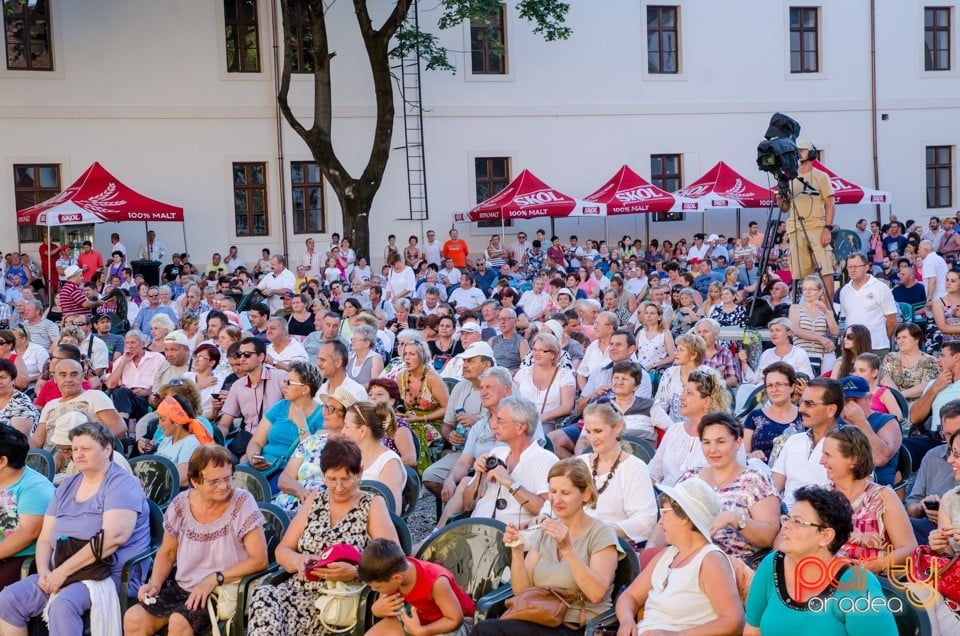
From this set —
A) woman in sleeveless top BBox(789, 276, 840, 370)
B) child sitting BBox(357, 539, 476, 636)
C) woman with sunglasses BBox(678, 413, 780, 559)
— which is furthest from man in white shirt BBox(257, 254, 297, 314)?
child sitting BBox(357, 539, 476, 636)

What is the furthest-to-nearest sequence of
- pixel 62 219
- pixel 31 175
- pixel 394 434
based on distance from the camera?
pixel 31 175 < pixel 62 219 < pixel 394 434

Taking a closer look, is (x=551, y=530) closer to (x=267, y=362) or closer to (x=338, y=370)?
(x=338, y=370)

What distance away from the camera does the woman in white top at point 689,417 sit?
20.5 ft

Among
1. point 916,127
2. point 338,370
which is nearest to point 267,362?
point 338,370

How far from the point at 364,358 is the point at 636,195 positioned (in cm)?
1686

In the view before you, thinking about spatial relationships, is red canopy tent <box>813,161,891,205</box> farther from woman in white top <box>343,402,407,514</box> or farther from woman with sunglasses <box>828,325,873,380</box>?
woman in white top <box>343,402,407,514</box>

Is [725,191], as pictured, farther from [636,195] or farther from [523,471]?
[523,471]

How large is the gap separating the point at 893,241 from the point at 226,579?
69.0 ft

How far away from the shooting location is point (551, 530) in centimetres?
473

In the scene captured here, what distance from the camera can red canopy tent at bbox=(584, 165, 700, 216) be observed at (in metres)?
25.2

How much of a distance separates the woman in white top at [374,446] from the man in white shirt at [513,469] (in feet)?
1.31

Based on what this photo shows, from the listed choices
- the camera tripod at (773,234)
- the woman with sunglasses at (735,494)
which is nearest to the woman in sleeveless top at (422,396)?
the woman with sunglasses at (735,494)

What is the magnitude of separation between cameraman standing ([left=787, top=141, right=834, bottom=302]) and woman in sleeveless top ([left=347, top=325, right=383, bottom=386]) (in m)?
4.80

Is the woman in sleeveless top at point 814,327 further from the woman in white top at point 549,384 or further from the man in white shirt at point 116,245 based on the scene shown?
the man in white shirt at point 116,245
